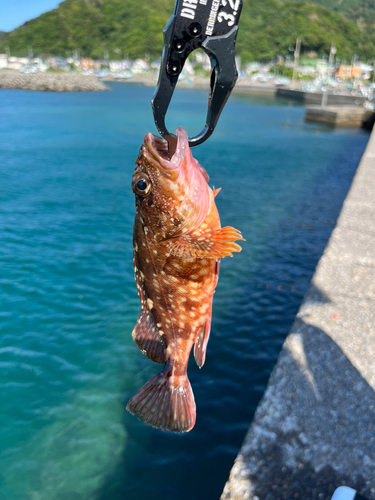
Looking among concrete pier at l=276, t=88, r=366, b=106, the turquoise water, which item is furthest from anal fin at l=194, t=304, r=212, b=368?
concrete pier at l=276, t=88, r=366, b=106

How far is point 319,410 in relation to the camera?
3404 mm

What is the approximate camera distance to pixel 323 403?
3473 millimetres

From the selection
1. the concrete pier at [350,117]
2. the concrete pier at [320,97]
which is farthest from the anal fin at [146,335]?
the concrete pier at [320,97]

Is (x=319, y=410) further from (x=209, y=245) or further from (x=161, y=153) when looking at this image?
(x=161, y=153)

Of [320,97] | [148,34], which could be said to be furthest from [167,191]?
[148,34]

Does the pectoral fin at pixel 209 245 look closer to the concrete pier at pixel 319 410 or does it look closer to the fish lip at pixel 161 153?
the fish lip at pixel 161 153

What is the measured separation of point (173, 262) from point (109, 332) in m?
5.41

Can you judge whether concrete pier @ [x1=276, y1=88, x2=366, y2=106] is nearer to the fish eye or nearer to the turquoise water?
the turquoise water

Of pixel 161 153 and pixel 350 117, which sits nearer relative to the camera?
pixel 161 153

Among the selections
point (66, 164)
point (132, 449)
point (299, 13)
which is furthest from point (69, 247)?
point (299, 13)

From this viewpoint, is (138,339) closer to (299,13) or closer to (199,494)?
(199,494)

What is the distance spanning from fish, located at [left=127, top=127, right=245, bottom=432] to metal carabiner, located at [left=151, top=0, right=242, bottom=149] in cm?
30

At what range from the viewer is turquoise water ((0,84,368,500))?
4.89 metres

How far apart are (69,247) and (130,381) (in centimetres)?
542
